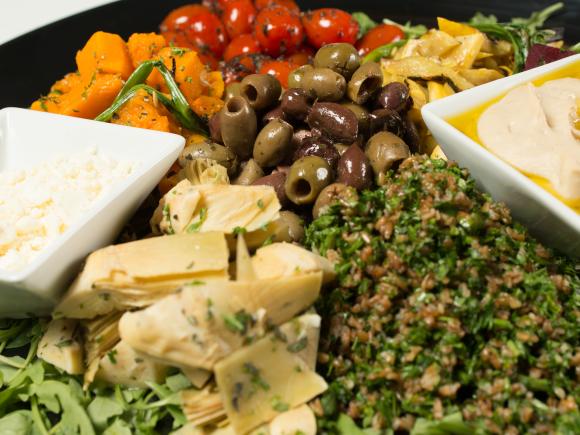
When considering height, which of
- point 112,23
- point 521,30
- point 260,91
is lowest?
point 521,30

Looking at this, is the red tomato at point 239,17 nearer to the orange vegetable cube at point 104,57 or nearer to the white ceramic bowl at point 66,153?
the orange vegetable cube at point 104,57

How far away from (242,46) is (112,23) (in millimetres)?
801

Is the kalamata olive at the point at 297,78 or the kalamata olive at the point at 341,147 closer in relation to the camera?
the kalamata olive at the point at 341,147

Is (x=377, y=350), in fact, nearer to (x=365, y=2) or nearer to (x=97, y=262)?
(x=97, y=262)

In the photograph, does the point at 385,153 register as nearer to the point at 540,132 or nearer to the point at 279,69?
the point at 540,132

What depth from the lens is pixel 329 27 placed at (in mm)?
3564

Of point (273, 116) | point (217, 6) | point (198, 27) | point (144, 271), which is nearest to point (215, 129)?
point (273, 116)

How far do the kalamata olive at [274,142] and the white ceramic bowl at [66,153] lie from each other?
0.33m

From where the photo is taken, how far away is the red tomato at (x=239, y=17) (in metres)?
3.88

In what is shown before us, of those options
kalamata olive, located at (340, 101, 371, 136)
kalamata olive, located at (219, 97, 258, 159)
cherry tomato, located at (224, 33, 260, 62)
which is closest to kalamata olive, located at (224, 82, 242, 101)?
kalamata olive, located at (219, 97, 258, 159)

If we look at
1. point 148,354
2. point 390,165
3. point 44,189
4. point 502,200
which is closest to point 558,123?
point 502,200

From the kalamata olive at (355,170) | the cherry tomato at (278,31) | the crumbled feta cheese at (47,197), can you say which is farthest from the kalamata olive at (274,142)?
the cherry tomato at (278,31)

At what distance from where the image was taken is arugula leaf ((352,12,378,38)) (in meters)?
3.85

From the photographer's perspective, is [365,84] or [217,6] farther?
[217,6]
